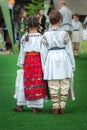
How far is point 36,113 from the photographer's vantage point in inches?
396

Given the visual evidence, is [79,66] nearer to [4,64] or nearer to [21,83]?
[4,64]

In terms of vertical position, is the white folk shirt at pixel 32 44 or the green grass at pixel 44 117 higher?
the white folk shirt at pixel 32 44

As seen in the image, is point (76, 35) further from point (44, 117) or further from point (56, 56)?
point (44, 117)

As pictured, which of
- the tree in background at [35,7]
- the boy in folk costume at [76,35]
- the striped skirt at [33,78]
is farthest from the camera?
the tree in background at [35,7]

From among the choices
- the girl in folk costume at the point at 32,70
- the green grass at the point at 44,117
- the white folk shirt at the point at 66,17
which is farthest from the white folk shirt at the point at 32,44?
the white folk shirt at the point at 66,17

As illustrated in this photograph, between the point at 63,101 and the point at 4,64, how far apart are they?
11289 millimetres

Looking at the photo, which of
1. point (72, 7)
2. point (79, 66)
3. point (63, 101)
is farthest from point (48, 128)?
point (72, 7)

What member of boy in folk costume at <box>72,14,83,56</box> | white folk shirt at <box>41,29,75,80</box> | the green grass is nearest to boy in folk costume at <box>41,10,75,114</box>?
white folk shirt at <box>41,29,75,80</box>

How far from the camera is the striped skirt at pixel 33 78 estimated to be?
1011cm

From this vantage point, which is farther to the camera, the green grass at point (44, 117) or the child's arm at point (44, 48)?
the child's arm at point (44, 48)

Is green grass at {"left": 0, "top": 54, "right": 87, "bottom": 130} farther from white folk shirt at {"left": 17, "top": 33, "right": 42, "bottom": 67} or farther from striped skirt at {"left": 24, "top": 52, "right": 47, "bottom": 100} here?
white folk shirt at {"left": 17, "top": 33, "right": 42, "bottom": 67}

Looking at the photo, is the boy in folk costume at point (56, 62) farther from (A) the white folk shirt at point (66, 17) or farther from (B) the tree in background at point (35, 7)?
(B) the tree in background at point (35, 7)

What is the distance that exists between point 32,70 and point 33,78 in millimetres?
129

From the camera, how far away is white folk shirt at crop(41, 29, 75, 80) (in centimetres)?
996
